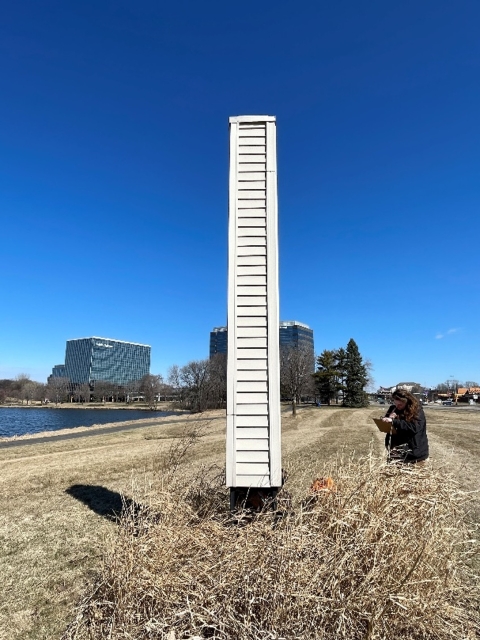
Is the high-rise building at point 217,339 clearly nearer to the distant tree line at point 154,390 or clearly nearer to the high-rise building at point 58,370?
the distant tree line at point 154,390

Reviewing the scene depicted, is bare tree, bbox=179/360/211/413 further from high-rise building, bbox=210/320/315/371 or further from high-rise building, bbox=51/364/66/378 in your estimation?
high-rise building, bbox=51/364/66/378

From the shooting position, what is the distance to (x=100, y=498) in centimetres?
568

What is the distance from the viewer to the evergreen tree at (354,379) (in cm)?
4262

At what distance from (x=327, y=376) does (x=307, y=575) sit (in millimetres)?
44197

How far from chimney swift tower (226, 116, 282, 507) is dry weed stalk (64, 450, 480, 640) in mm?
794

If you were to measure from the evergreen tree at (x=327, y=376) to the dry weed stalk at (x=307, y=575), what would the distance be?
141ft

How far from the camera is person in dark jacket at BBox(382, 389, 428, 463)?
3.63 m

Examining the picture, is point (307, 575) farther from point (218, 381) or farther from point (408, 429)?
point (218, 381)

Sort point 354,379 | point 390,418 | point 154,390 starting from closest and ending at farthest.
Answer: point 390,418, point 354,379, point 154,390

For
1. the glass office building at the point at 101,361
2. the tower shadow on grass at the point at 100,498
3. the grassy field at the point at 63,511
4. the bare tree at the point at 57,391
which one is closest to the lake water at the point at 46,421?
the grassy field at the point at 63,511

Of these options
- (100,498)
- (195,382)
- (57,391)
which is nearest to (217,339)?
(57,391)

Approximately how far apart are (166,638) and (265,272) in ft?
9.16

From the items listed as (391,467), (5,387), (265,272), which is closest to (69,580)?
(391,467)

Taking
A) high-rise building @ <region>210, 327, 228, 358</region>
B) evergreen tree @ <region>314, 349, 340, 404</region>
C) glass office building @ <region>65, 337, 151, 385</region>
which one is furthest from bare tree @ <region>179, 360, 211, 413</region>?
glass office building @ <region>65, 337, 151, 385</region>
